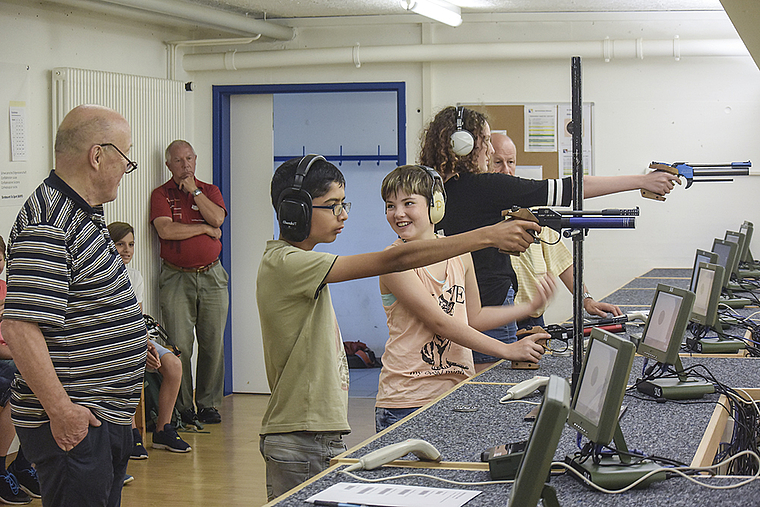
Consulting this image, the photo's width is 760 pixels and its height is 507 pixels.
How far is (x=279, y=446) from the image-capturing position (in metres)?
1.86

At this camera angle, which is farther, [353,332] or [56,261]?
[353,332]

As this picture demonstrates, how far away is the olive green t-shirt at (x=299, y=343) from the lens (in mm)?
1841

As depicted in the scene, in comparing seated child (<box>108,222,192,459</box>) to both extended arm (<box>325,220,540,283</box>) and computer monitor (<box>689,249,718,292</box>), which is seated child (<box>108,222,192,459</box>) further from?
extended arm (<box>325,220,540,283</box>)

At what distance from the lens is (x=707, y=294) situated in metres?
3.00

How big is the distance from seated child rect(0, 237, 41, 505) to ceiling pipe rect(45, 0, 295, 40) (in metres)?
1.87

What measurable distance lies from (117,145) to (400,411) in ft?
3.40

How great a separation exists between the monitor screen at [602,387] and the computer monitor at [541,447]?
413mm

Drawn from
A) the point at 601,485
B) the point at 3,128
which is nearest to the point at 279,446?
the point at 601,485

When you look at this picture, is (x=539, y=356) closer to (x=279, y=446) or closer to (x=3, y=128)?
(x=279, y=446)

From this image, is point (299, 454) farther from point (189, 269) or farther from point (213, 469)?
point (189, 269)

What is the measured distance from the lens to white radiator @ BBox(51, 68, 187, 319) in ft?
16.1

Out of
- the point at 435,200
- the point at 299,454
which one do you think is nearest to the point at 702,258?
the point at 435,200

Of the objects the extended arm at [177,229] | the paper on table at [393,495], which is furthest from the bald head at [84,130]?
the extended arm at [177,229]

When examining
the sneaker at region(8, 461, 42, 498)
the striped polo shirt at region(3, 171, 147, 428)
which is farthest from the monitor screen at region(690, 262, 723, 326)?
the sneaker at region(8, 461, 42, 498)
